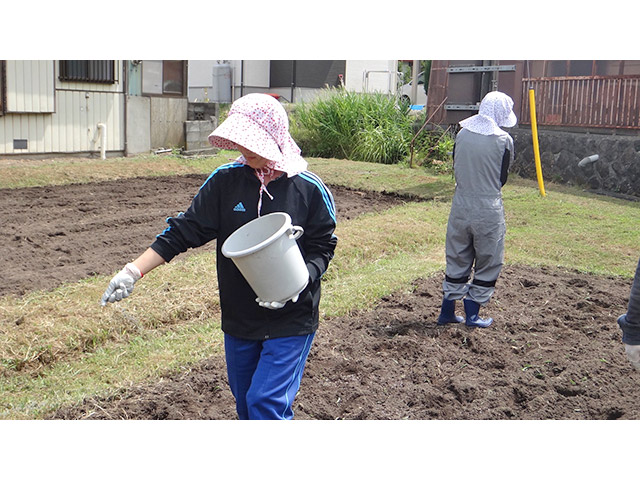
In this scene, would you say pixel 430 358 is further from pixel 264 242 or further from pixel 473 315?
pixel 264 242

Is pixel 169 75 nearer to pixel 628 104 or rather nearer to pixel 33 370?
pixel 628 104

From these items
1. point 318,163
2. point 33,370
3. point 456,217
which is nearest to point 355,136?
point 318,163

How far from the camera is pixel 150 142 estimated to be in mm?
16453

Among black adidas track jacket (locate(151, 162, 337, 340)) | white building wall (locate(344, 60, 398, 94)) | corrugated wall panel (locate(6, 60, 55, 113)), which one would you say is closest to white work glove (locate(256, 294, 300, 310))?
black adidas track jacket (locate(151, 162, 337, 340))

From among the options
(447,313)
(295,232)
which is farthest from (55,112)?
(295,232)

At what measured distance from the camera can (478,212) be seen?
219 inches

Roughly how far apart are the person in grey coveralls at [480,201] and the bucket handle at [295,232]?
8.94 ft

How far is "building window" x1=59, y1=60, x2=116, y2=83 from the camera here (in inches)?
575

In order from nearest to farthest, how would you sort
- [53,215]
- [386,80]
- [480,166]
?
[480,166]
[53,215]
[386,80]

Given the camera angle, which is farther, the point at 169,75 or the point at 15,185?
the point at 169,75

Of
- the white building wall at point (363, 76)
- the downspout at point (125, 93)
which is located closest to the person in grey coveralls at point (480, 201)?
the downspout at point (125, 93)

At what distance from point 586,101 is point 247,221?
443 inches
